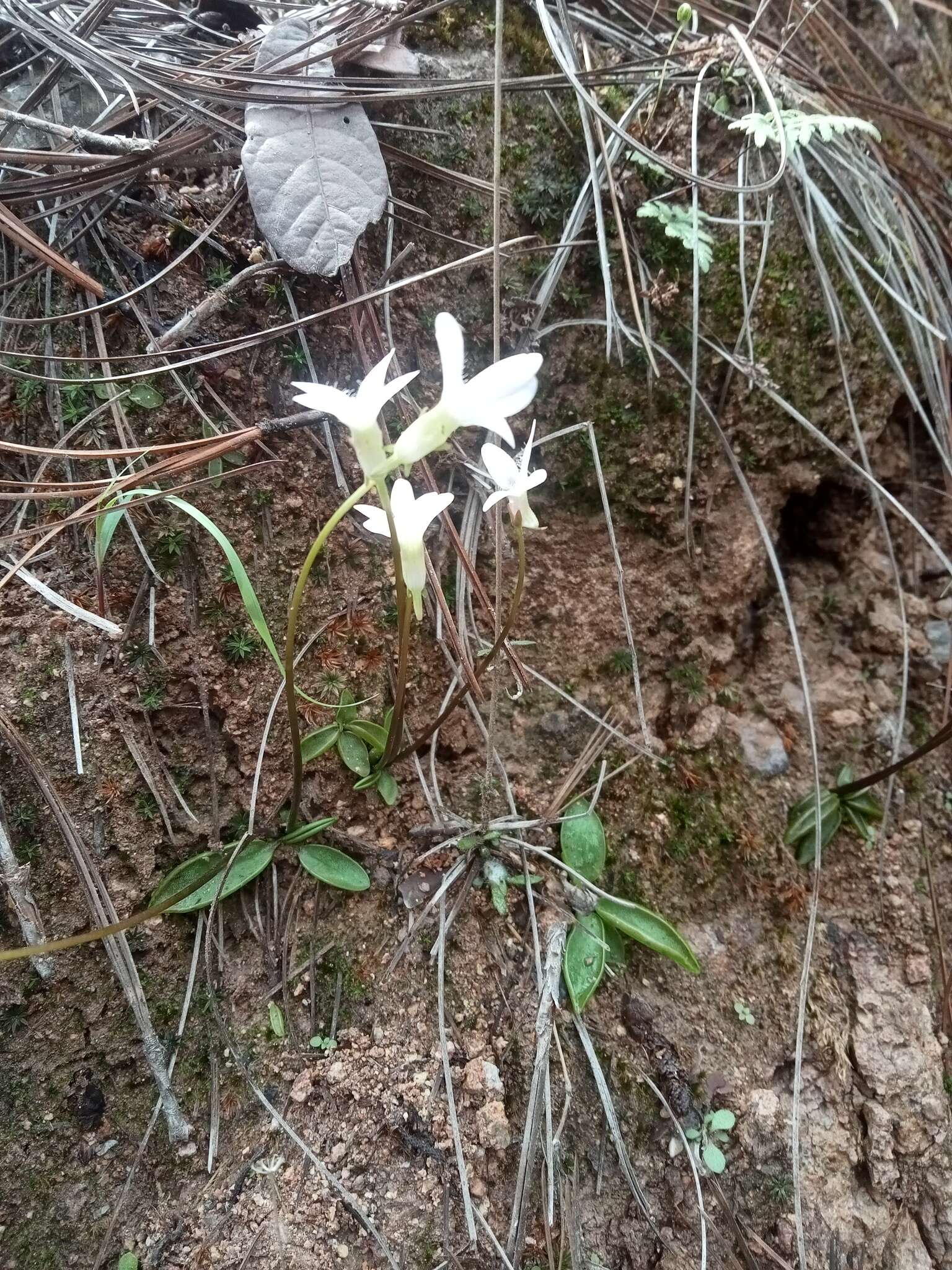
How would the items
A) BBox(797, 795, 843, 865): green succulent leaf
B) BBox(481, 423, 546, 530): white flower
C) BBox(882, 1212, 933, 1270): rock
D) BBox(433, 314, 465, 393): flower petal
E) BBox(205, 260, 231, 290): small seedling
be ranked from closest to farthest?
BBox(433, 314, 465, 393): flower petal < BBox(481, 423, 546, 530): white flower < BBox(882, 1212, 933, 1270): rock < BBox(205, 260, 231, 290): small seedling < BBox(797, 795, 843, 865): green succulent leaf

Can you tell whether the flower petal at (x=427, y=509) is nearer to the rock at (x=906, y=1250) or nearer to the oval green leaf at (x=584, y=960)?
the oval green leaf at (x=584, y=960)

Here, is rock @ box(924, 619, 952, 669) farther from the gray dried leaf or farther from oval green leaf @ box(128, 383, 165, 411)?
oval green leaf @ box(128, 383, 165, 411)

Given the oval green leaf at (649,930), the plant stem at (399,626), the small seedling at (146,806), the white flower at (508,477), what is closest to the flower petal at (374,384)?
the plant stem at (399,626)

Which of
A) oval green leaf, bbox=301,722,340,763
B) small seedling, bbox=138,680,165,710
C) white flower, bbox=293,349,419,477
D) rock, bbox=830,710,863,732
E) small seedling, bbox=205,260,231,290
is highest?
small seedling, bbox=205,260,231,290

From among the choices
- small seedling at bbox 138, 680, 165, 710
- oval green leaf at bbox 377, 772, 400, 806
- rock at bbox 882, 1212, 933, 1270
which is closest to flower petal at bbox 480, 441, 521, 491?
oval green leaf at bbox 377, 772, 400, 806

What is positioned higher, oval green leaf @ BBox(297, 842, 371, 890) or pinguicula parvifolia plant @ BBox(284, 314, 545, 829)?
pinguicula parvifolia plant @ BBox(284, 314, 545, 829)
